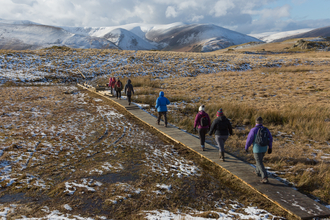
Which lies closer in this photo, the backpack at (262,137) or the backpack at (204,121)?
the backpack at (262,137)

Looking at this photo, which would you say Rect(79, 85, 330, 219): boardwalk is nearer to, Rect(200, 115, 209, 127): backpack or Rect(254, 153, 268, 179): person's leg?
Rect(254, 153, 268, 179): person's leg

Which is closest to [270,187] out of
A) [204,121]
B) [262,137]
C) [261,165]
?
[261,165]

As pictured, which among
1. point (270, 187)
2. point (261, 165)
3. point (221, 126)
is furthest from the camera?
point (221, 126)

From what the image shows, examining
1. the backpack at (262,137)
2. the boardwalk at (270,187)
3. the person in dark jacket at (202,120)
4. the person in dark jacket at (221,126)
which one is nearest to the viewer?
the boardwalk at (270,187)

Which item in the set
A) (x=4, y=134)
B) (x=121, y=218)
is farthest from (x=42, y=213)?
(x=4, y=134)

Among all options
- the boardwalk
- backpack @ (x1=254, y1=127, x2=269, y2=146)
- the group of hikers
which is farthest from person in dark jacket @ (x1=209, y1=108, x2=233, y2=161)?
backpack @ (x1=254, y1=127, x2=269, y2=146)

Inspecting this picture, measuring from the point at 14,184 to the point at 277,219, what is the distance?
623 centimetres


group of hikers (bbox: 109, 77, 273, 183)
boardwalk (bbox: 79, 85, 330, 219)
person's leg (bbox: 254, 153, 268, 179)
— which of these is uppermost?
group of hikers (bbox: 109, 77, 273, 183)

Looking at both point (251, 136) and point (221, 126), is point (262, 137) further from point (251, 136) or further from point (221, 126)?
point (221, 126)

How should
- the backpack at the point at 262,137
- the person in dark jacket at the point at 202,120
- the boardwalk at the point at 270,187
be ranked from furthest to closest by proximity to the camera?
the person in dark jacket at the point at 202,120 < the backpack at the point at 262,137 < the boardwalk at the point at 270,187

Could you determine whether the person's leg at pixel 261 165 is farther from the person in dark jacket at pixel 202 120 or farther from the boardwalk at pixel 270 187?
the person in dark jacket at pixel 202 120

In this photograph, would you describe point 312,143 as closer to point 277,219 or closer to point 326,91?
point 277,219

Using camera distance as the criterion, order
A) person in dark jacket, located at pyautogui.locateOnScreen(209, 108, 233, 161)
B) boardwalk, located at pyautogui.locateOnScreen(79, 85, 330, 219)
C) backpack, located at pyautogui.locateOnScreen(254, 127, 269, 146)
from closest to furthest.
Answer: boardwalk, located at pyautogui.locateOnScreen(79, 85, 330, 219), backpack, located at pyautogui.locateOnScreen(254, 127, 269, 146), person in dark jacket, located at pyautogui.locateOnScreen(209, 108, 233, 161)

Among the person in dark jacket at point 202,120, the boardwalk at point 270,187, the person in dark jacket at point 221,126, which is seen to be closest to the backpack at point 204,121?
the person in dark jacket at point 202,120
